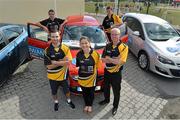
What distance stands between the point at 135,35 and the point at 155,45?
3.97 feet

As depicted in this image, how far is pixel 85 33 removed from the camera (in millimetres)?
6219

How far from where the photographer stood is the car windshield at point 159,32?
7202 mm

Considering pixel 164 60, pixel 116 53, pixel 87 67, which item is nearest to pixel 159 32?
pixel 164 60

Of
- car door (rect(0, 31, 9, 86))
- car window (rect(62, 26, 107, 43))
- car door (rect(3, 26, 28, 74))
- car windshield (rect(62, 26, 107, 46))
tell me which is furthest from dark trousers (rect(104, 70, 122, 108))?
car door (rect(3, 26, 28, 74))

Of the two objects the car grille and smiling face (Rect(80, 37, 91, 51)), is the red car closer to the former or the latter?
smiling face (Rect(80, 37, 91, 51))

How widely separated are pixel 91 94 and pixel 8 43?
8.91 ft

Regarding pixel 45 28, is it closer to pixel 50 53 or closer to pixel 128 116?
pixel 50 53

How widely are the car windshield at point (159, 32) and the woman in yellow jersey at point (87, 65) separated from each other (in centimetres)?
347

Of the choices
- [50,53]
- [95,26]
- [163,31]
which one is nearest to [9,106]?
[50,53]

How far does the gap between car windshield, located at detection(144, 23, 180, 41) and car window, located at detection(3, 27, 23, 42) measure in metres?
4.17

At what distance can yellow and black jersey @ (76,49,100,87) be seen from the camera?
425 cm

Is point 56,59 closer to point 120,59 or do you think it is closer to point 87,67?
point 87,67

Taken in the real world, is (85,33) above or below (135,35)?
above

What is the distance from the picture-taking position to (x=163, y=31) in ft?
24.9
